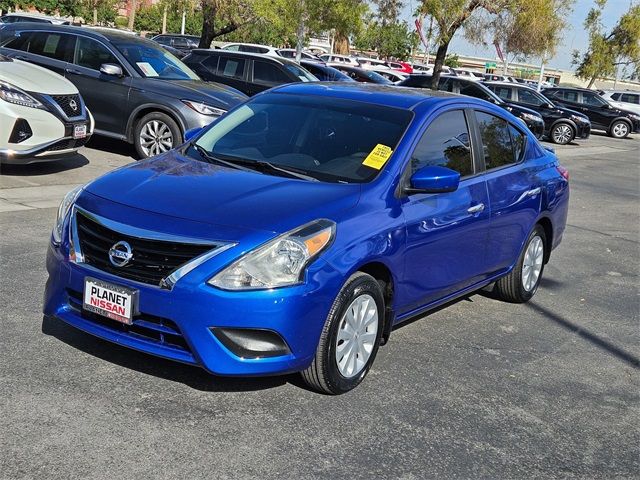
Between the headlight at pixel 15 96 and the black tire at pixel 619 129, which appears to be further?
the black tire at pixel 619 129

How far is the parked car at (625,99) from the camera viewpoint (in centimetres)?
3466

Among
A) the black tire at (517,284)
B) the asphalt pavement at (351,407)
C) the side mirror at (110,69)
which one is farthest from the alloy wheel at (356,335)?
the side mirror at (110,69)

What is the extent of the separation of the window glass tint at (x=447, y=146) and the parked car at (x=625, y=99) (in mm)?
31338

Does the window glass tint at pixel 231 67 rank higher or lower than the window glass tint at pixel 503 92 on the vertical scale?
higher

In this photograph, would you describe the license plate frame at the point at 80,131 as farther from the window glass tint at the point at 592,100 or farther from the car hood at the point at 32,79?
the window glass tint at the point at 592,100

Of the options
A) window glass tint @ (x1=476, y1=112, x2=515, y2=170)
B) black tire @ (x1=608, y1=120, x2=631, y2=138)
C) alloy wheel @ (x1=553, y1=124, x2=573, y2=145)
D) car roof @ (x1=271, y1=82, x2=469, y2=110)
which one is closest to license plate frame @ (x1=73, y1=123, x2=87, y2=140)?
car roof @ (x1=271, y1=82, x2=469, y2=110)

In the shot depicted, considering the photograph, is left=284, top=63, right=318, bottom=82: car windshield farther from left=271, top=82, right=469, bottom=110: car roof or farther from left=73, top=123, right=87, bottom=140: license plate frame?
left=271, top=82, right=469, bottom=110: car roof

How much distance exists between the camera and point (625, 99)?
35.5 meters

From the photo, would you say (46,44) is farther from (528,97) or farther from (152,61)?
(528,97)

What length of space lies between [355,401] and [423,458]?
0.66 meters

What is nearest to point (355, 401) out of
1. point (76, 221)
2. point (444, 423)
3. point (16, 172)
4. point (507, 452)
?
point (444, 423)

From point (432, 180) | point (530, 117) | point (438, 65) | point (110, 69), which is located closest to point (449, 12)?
point (438, 65)

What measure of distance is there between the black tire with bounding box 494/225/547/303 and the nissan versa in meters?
0.52

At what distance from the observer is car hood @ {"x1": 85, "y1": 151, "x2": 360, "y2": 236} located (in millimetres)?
4141
